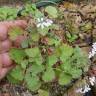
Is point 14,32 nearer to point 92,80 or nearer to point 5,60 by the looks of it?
point 5,60

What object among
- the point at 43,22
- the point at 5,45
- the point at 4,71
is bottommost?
the point at 4,71

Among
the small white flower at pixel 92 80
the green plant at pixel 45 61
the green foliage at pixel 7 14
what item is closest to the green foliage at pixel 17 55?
the green plant at pixel 45 61

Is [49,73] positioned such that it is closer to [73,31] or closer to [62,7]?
[73,31]

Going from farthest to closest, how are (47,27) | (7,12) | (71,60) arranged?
(7,12) < (71,60) < (47,27)

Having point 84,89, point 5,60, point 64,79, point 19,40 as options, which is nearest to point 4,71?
point 5,60

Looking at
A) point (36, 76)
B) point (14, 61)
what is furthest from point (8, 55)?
point (36, 76)

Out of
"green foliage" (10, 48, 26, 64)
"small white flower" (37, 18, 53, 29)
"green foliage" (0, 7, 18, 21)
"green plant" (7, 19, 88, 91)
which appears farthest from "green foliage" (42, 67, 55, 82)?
"green foliage" (0, 7, 18, 21)

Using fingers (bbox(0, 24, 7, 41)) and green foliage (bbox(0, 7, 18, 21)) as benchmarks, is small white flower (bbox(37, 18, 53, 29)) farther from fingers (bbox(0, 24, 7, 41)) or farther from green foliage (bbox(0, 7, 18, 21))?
green foliage (bbox(0, 7, 18, 21))
